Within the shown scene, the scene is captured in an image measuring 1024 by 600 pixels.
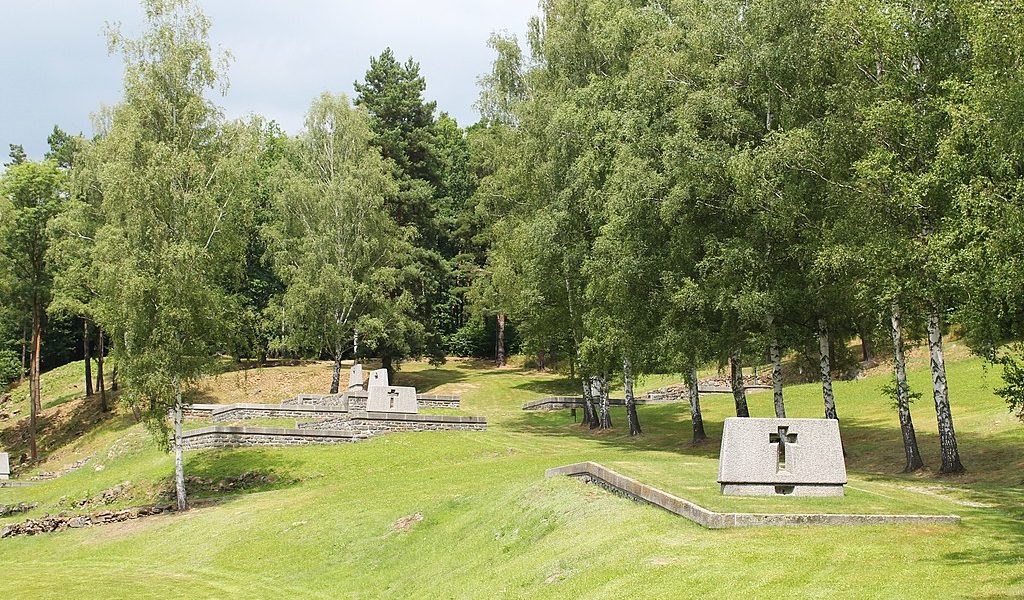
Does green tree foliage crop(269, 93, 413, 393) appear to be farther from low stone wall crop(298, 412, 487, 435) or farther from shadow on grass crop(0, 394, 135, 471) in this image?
low stone wall crop(298, 412, 487, 435)

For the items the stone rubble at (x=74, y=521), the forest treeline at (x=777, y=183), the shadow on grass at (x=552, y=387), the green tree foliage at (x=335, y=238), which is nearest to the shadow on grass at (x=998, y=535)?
the forest treeline at (x=777, y=183)

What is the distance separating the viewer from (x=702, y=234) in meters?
30.6

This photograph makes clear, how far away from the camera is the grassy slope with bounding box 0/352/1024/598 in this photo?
40.4 ft

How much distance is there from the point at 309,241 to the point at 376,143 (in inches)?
613

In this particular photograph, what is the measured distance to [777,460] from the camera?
1627 cm

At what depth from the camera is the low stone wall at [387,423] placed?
1531 inches

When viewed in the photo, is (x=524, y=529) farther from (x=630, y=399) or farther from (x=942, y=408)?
(x=630, y=399)

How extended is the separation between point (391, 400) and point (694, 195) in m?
16.8

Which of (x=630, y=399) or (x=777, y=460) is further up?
(x=630, y=399)

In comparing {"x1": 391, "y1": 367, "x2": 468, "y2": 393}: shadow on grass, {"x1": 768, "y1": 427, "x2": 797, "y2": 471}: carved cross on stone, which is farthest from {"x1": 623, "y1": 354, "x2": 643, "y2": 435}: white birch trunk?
{"x1": 391, "y1": 367, "x2": 468, "y2": 393}: shadow on grass

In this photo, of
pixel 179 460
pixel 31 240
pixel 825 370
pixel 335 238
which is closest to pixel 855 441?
pixel 825 370

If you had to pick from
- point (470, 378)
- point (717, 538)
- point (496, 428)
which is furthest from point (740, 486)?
point (470, 378)

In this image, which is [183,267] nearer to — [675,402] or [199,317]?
[199,317]

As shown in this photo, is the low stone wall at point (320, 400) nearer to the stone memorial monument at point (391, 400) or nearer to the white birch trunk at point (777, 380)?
the stone memorial monument at point (391, 400)
